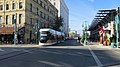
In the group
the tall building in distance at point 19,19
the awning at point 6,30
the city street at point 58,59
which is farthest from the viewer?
the tall building in distance at point 19,19

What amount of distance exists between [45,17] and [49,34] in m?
38.6

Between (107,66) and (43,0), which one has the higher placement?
(43,0)

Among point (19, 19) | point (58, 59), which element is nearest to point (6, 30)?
point (19, 19)

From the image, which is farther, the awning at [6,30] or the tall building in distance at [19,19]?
the tall building in distance at [19,19]

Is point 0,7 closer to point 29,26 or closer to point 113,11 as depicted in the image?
point 29,26

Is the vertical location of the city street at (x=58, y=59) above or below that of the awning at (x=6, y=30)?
below

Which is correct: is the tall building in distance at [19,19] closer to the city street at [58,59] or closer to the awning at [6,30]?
the awning at [6,30]

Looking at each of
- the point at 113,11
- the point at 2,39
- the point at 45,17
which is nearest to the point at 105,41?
the point at 113,11

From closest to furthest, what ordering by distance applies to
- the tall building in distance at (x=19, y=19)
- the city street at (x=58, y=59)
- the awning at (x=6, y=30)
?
the city street at (x=58, y=59), the awning at (x=6, y=30), the tall building in distance at (x=19, y=19)

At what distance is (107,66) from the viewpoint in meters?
15.6

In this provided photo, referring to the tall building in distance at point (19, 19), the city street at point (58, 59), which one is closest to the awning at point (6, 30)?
the tall building in distance at point (19, 19)

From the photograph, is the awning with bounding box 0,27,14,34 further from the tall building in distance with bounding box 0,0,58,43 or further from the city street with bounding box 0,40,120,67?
the city street with bounding box 0,40,120,67

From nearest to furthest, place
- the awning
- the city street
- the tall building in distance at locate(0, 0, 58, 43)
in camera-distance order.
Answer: the city street → the awning → the tall building in distance at locate(0, 0, 58, 43)

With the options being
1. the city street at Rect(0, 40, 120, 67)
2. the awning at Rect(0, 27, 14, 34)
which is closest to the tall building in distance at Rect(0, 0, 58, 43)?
the awning at Rect(0, 27, 14, 34)
